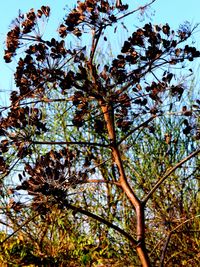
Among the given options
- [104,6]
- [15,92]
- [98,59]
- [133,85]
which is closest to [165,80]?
[133,85]

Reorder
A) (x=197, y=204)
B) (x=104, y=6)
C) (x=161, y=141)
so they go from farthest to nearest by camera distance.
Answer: (x=161, y=141) < (x=197, y=204) < (x=104, y=6)

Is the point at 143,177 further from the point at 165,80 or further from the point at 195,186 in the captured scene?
the point at 165,80

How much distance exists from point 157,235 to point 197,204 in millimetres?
599

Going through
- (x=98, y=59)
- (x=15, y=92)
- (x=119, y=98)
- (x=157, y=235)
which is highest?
(x=98, y=59)

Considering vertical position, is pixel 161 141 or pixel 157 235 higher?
pixel 161 141

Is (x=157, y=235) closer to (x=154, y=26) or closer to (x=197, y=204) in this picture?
(x=197, y=204)

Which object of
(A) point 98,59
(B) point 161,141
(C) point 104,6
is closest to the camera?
(C) point 104,6

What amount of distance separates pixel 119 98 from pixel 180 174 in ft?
7.54

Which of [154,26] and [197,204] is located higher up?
[154,26]

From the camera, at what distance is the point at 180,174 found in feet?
21.8

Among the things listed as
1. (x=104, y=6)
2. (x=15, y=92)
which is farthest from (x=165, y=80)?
(x=15, y=92)

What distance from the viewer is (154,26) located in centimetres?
456

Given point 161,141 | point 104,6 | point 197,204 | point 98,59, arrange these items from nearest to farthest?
point 104,6, point 197,204, point 161,141, point 98,59

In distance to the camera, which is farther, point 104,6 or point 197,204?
point 197,204
